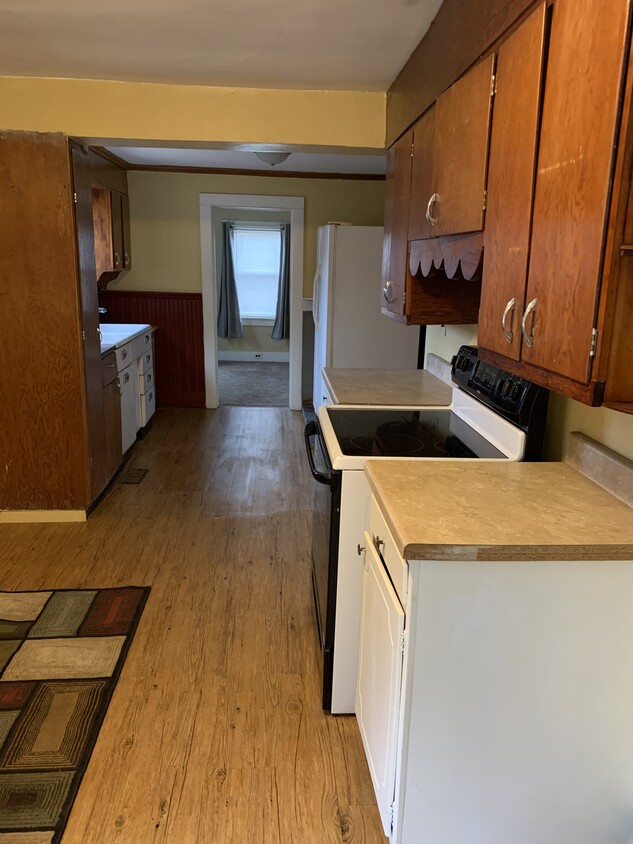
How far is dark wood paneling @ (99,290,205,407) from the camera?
19.5 feet

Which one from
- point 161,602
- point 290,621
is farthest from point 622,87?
point 161,602

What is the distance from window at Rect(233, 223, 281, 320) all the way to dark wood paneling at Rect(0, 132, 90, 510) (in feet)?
18.4

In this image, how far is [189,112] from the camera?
9.60ft

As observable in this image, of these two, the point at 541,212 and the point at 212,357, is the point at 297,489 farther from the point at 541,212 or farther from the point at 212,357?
the point at 541,212

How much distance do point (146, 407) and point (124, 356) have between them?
87 cm

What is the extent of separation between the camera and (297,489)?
4.08 metres

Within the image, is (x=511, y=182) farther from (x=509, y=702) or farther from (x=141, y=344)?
(x=141, y=344)

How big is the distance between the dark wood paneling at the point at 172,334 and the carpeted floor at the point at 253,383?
0.53 metres

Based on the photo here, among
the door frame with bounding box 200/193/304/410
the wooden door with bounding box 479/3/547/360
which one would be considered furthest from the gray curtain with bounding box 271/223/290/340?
the wooden door with bounding box 479/3/547/360

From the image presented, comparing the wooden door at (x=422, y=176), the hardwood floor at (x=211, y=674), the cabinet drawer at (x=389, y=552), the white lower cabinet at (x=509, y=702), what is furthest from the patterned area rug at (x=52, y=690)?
the wooden door at (x=422, y=176)

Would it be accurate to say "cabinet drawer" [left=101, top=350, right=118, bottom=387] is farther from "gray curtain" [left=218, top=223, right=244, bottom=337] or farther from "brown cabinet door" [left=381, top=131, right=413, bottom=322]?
"gray curtain" [left=218, top=223, right=244, bottom=337]

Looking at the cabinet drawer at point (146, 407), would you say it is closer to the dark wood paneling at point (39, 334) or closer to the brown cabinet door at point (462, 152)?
the dark wood paneling at point (39, 334)

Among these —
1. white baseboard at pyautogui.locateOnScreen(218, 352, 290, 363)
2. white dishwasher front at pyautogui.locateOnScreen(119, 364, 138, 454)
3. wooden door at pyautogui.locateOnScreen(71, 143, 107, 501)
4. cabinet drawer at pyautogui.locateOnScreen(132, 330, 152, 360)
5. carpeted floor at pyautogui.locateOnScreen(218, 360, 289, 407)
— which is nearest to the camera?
wooden door at pyautogui.locateOnScreen(71, 143, 107, 501)

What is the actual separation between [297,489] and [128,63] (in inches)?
98.4
